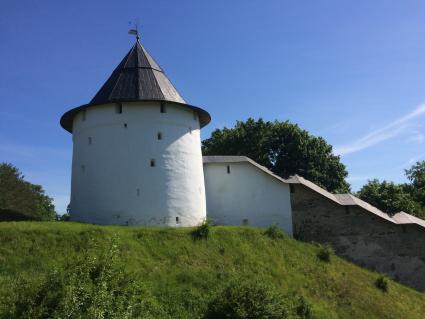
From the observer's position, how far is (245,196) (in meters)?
26.6

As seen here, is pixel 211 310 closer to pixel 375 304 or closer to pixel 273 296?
pixel 273 296

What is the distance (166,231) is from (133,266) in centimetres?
330

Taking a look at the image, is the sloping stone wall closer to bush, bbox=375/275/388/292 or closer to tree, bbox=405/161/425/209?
bush, bbox=375/275/388/292

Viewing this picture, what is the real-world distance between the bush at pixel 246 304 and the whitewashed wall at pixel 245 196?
11339 mm

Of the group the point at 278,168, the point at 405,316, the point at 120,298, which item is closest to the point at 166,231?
the point at 120,298

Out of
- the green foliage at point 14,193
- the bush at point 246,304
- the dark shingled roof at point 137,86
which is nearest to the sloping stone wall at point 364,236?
the dark shingled roof at point 137,86

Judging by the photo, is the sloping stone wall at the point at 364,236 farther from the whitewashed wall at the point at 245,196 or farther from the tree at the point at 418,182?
the tree at the point at 418,182

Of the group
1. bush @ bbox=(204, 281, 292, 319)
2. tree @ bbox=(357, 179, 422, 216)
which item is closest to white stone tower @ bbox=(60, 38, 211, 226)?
bush @ bbox=(204, 281, 292, 319)

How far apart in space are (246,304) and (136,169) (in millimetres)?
10221

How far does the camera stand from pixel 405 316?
20.0 meters

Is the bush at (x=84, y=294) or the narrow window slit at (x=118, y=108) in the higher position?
the narrow window slit at (x=118, y=108)

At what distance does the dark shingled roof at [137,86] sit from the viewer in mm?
23469

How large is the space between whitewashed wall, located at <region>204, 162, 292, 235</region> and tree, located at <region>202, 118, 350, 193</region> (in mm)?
9011

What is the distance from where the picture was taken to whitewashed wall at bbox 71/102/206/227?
22298 mm
